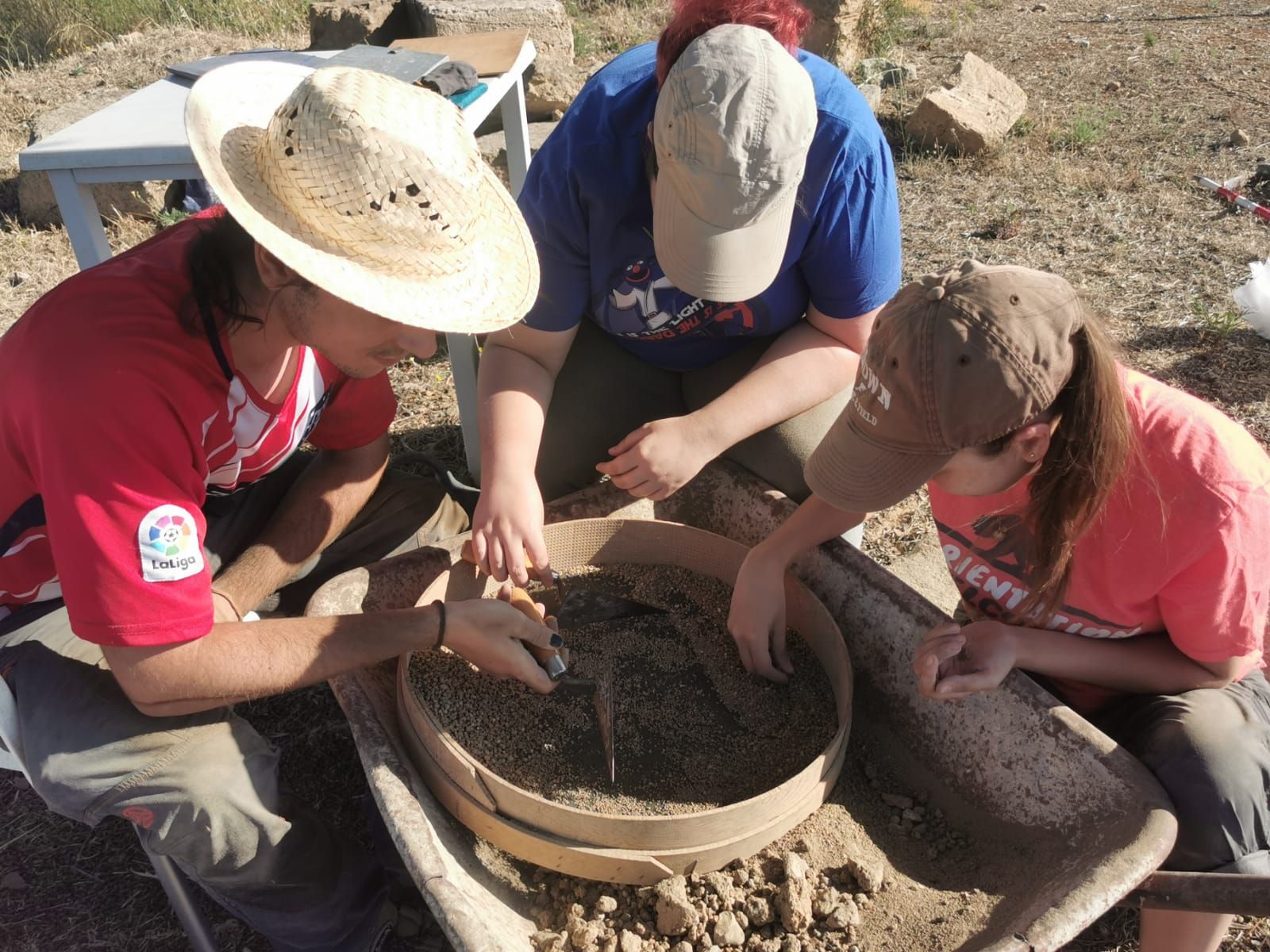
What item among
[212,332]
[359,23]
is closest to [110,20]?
[359,23]

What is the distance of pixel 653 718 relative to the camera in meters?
1.75

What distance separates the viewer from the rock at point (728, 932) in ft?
4.58

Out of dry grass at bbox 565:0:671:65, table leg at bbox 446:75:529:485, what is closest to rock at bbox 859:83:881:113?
dry grass at bbox 565:0:671:65

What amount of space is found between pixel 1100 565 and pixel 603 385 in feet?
3.65

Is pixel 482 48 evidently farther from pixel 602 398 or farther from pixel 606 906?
pixel 606 906

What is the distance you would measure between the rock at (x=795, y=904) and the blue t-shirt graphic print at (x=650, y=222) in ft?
3.30

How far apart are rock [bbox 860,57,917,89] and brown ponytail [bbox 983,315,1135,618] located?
4.79 meters

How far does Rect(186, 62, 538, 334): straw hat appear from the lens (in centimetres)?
118

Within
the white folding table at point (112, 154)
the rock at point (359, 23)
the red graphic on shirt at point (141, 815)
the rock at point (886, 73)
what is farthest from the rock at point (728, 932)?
the rock at point (886, 73)

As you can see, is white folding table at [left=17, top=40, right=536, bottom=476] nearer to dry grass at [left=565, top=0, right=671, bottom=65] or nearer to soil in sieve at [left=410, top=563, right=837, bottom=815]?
soil in sieve at [left=410, top=563, right=837, bottom=815]

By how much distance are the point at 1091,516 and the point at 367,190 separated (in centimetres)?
104

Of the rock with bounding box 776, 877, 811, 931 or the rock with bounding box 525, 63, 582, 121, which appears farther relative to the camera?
the rock with bounding box 525, 63, 582, 121

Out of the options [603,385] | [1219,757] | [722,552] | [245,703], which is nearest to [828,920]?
[1219,757]

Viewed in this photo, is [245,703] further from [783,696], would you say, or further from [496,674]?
[783,696]
